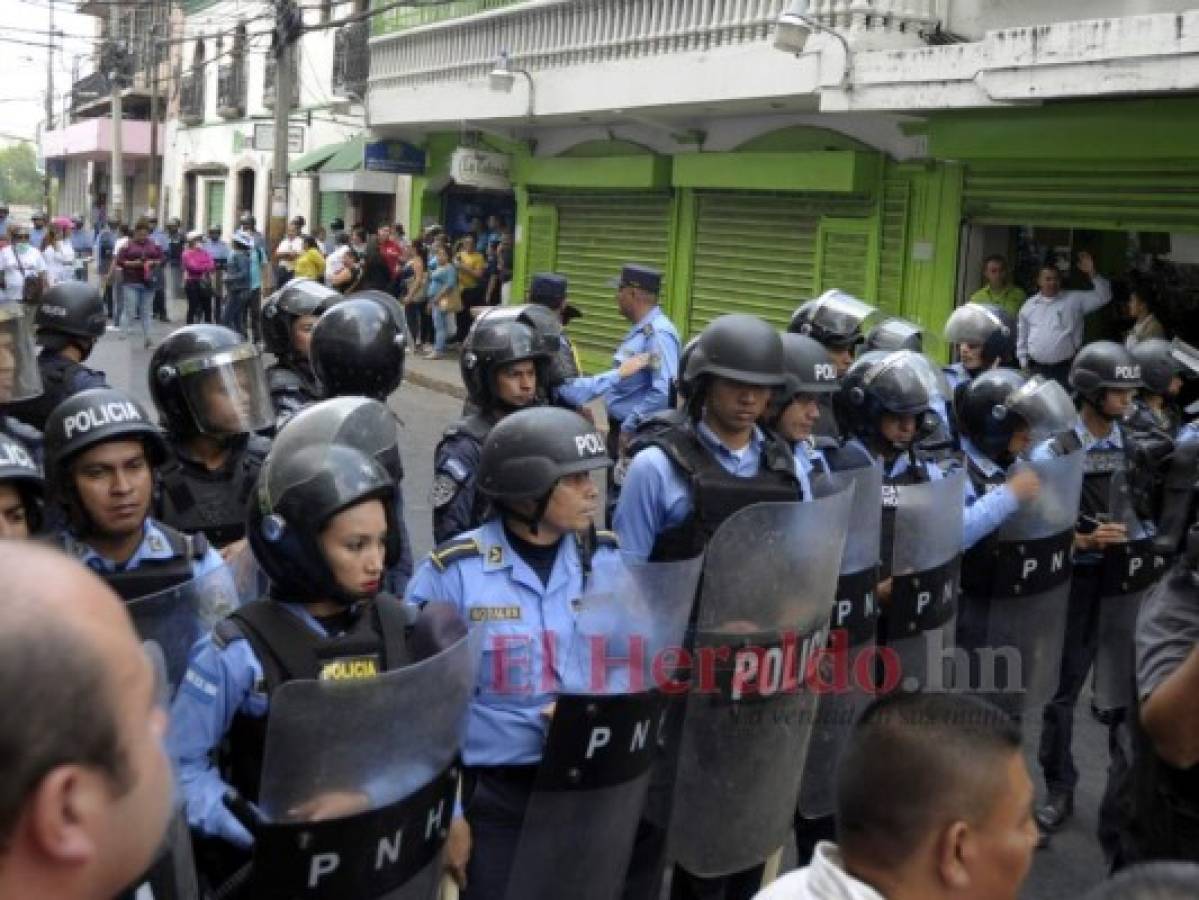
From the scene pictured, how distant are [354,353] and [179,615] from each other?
7.92 feet

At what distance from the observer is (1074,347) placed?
11.3 metres

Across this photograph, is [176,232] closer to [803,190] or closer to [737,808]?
[803,190]

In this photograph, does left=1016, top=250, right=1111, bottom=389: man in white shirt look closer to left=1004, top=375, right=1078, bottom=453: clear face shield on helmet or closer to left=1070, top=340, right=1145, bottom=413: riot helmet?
left=1070, top=340, right=1145, bottom=413: riot helmet

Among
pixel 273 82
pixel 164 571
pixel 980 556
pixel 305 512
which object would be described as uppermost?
pixel 273 82

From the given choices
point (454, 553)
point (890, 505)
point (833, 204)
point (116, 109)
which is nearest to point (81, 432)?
point (454, 553)

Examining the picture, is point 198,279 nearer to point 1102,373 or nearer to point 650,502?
point 1102,373

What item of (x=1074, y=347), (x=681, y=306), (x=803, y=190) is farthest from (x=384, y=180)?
(x=1074, y=347)

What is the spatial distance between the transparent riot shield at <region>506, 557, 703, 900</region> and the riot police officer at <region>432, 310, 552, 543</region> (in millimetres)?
1254

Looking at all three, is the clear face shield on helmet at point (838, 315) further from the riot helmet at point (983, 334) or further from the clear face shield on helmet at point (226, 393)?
the clear face shield on helmet at point (226, 393)

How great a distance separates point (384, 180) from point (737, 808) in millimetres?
21131

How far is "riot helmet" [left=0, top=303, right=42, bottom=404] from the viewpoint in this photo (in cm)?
538

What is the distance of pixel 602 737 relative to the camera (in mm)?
3029

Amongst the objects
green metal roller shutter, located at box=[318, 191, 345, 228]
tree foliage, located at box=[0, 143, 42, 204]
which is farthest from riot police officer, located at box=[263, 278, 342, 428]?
tree foliage, located at box=[0, 143, 42, 204]

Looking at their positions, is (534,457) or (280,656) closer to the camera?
(280,656)
